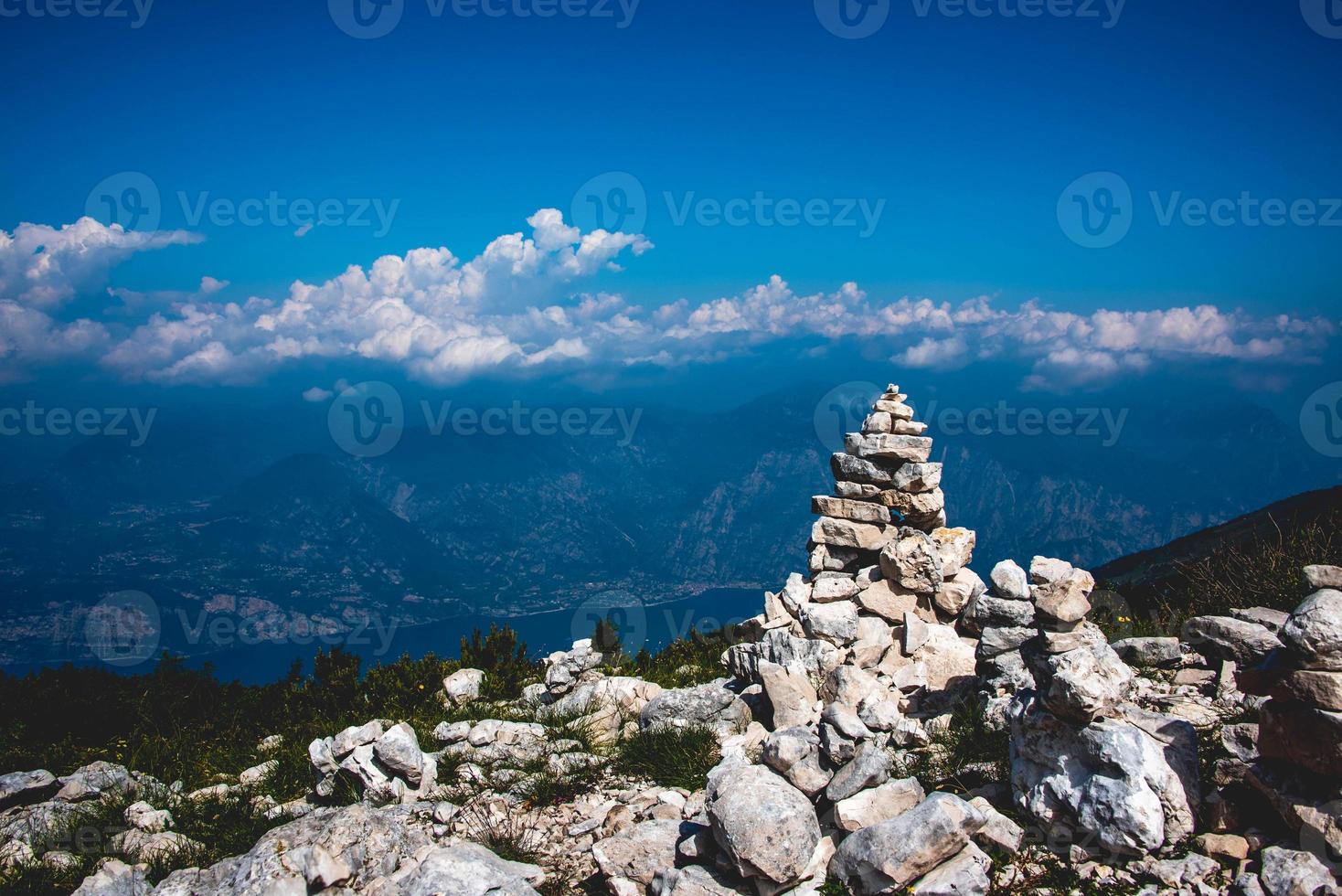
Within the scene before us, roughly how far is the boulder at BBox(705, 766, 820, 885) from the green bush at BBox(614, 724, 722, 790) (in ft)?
8.34

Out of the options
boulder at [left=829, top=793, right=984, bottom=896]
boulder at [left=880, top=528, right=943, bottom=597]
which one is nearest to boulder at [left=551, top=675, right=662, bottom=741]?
boulder at [left=880, top=528, right=943, bottom=597]

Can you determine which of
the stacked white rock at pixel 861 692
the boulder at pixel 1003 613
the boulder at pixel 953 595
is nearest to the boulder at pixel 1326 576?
the boulder at pixel 1003 613

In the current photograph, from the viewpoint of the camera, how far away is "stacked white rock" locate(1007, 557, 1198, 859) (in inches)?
273

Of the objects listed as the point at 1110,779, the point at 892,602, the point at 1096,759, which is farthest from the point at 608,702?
the point at 1110,779

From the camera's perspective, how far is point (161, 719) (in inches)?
599

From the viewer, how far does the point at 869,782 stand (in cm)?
811

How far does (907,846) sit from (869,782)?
4.06ft

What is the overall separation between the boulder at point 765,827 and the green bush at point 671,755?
2543mm

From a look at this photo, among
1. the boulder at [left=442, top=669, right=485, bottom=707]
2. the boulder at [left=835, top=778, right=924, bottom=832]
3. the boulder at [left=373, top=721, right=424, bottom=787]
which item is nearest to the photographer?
the boulder at [left=835, top=778, right=924, bottom=832]

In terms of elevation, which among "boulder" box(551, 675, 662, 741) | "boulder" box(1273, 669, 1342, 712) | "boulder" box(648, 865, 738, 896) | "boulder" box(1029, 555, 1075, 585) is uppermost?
"boulder" box(1029, 555, 1075, 585)

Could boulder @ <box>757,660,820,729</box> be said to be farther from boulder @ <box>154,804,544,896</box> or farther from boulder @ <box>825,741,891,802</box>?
boulder @ <box>154,804,544,896</box>

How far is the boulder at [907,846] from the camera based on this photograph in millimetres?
6842

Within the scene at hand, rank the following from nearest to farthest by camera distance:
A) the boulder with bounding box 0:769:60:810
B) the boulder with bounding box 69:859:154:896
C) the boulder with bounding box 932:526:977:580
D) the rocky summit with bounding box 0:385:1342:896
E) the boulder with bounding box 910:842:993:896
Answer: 1. the boulder with bounding box 910:842:993:896
2. the rocky summit with bounding box 0:385:1342:896
3. the boulder with bounding box 69:859:154:896
4. the boulder with bounding box 0:769:60:810
5. the boulder with bounding box 932:526:977:580

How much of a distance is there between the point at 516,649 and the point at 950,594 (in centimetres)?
985
